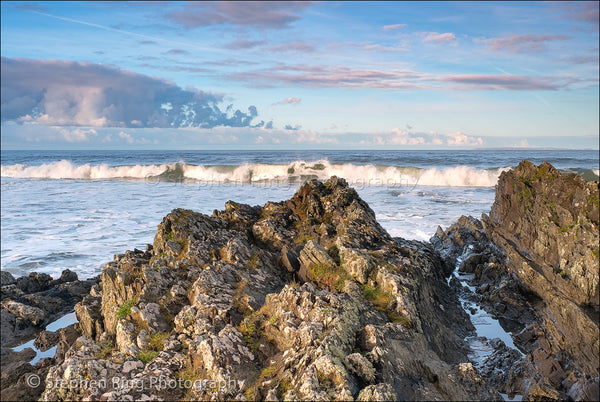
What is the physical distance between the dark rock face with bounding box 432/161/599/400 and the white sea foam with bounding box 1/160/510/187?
38.6 meters

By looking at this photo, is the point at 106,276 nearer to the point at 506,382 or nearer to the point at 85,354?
the point at 85,354

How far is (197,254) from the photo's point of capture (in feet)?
35.0

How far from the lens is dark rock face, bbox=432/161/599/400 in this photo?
29.9ft

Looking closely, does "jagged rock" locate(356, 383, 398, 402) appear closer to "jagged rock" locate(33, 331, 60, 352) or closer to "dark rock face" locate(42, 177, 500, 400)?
"dark rock face" locate(42, 177, 500, 400)

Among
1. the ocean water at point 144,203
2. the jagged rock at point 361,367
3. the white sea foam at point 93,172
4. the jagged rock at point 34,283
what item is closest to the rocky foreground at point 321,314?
the jagged rock at point 361,367

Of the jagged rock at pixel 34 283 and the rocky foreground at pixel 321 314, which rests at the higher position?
the rocky foreground at pixel 321 314

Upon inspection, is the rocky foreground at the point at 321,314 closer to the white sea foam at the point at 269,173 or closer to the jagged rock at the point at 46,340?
the jagged rock at the point at 46,340

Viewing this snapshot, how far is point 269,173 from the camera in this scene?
67.0 m

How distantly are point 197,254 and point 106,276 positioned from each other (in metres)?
2.08

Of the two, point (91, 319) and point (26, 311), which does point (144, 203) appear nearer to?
point (26, 311)

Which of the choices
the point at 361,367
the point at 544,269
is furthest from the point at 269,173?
the point at 361,367

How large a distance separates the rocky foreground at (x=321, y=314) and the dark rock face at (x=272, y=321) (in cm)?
3

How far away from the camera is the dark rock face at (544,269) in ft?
29.9

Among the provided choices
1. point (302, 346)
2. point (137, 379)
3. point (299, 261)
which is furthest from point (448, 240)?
point (137, 379)
